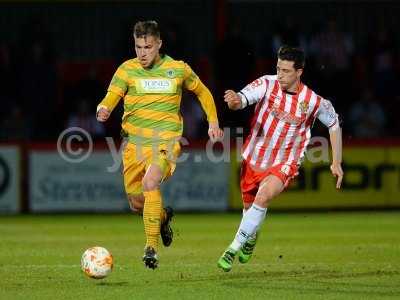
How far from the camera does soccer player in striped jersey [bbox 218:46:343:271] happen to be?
9523 mm

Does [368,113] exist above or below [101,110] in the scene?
below

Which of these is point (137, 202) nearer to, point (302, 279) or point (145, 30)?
point (145, 30)

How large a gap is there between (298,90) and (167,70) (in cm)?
118

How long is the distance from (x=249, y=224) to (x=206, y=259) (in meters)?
1.55

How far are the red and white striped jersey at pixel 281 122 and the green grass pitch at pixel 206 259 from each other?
3.42 ft

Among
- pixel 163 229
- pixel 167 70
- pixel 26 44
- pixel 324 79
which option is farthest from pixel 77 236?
pixel 324 79

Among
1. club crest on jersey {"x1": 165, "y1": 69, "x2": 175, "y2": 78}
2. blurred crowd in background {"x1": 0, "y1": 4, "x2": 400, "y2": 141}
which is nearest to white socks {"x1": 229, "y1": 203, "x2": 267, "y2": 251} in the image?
club crest on jersey {"x1": 165, "y1": 69, "x2": 175, "y2": 78}

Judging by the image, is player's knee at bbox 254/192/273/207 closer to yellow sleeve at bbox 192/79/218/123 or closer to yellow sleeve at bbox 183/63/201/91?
yellow sleeve at bbox 192/79/218/123

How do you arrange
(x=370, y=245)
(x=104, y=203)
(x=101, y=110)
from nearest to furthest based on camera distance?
(x=101, y=110)
(x=370, y=245)
(x=104, y=203)

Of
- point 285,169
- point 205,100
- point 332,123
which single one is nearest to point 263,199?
point 285,169

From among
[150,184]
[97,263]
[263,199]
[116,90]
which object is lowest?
[97,263]

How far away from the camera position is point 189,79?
389 inches

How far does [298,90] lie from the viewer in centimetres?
973

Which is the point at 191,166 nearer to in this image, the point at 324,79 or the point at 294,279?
the point at 324,79
